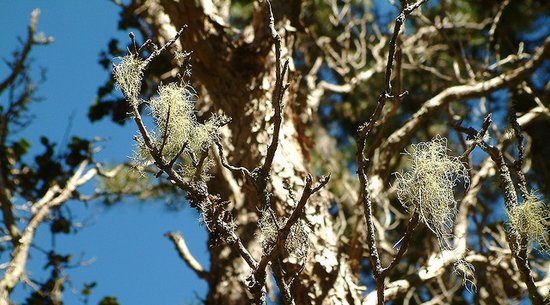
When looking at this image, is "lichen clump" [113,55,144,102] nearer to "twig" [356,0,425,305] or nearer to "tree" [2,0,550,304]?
"tree" [2,0,550,304]

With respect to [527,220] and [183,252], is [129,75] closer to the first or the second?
[527,220]

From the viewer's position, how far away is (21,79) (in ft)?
11.4

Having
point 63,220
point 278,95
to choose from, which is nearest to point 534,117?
point 278,95

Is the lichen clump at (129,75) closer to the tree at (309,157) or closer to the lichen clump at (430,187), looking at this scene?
the tree at (309,157)

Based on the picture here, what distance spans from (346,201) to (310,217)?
2172 millimetres

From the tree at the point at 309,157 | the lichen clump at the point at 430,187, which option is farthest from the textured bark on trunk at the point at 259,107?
the lichen clump at the point at 430,187

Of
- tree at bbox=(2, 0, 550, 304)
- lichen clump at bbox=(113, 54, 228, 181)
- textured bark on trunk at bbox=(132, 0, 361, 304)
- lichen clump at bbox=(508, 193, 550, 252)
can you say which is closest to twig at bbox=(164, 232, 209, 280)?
tree at bbox=(2, 0, 550, 304)

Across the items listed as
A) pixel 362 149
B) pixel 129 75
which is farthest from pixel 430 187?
pixel 129 75

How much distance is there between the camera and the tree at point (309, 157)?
1.31 meters

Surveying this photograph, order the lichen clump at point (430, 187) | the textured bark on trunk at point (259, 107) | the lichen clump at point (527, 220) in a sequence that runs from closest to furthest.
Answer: the lichen clump at point (430, 187) < the lichen clump at point (527, 220) < the textured bark on trunk at point (259, 107)

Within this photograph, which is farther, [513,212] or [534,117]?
[534,117]

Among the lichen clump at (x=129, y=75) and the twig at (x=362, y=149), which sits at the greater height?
the lichen clump at (x=129, y=75)

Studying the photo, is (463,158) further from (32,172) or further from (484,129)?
(32,172)

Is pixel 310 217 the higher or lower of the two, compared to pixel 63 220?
lower
